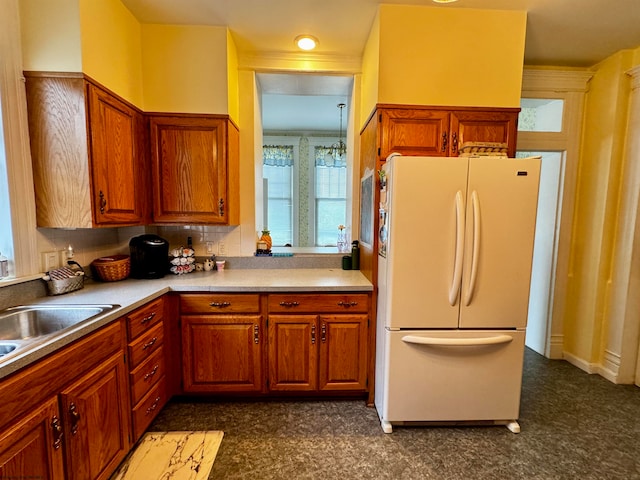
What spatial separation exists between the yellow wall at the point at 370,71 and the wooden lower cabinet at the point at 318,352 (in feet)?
5.17

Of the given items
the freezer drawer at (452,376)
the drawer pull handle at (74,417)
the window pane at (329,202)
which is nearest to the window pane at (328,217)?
the window pane at (329,202)

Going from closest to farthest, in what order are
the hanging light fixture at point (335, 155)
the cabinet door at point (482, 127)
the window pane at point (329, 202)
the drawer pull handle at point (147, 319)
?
1. the drawer pull handle at point (147, 319)
2. the cabinet door at point (482, 127)
3. the hanging light fixture at point (335, 155)
4. the window pane at point (329, 202)

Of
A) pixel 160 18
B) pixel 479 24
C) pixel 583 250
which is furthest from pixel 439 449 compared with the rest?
pixel 160 18

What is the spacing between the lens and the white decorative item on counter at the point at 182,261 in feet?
7.88

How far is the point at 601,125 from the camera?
2.61 metres

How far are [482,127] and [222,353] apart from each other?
2.40 m

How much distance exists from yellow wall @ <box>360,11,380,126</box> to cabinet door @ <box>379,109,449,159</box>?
20 cm

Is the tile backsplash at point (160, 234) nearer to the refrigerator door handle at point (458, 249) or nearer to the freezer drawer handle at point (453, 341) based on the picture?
the freezer drawer handle at point (453, 341)

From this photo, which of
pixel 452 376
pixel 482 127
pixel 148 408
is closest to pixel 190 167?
pixel 148 408

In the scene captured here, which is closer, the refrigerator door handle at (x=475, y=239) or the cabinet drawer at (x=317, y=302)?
the refrigerator door handle at (x=475, y=239)

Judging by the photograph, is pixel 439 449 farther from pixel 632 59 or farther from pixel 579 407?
pixel 632 59

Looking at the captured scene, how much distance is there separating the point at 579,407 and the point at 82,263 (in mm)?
3721

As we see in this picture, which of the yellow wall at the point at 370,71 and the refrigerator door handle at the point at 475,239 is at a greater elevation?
the yellow wall at the point at 370,71

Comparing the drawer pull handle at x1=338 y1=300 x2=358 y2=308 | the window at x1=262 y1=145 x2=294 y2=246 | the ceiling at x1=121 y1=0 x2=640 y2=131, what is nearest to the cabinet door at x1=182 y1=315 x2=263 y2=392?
the drawer pull handle at x1=338 y1=300 x2=358 y2=308
